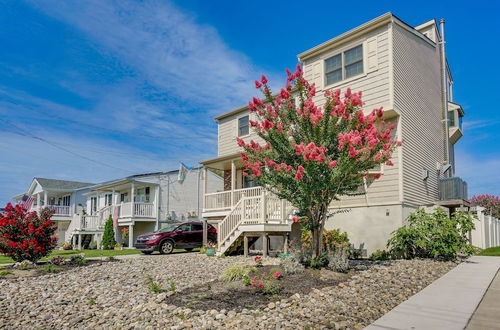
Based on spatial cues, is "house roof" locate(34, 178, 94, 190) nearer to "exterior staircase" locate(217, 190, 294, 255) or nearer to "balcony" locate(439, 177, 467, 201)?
"exterior staircase" locate(217, 190, 294, 255)

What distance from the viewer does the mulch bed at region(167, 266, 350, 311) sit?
5633 millimetres

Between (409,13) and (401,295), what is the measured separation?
40.3 feet

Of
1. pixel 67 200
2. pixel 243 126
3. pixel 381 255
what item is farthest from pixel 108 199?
pixel 381 255

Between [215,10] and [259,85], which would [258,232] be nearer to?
[259,85]

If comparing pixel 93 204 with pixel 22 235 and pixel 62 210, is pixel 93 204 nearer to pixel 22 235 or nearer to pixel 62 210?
pixel 62 210

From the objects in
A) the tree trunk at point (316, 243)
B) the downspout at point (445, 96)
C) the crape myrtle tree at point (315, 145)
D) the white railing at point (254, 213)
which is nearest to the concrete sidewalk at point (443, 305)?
the tree trunk at point (316, 243)

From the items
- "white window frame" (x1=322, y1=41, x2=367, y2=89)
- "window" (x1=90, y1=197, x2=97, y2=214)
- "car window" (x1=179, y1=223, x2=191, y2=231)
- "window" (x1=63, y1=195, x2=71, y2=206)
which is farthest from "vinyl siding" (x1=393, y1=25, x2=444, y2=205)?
"window" (x1=63, y1=195, x2=71, y2=206)

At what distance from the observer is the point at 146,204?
24.3 m

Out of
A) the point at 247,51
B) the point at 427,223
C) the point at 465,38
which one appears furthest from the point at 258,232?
the point at 465,38

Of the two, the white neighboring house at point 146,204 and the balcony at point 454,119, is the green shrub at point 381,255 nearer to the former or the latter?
the balcony at point 454,119

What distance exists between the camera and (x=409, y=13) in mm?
14758

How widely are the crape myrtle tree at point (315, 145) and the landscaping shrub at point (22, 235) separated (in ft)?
23.5

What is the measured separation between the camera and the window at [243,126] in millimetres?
18909

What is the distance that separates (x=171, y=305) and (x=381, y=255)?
7.85 meters
